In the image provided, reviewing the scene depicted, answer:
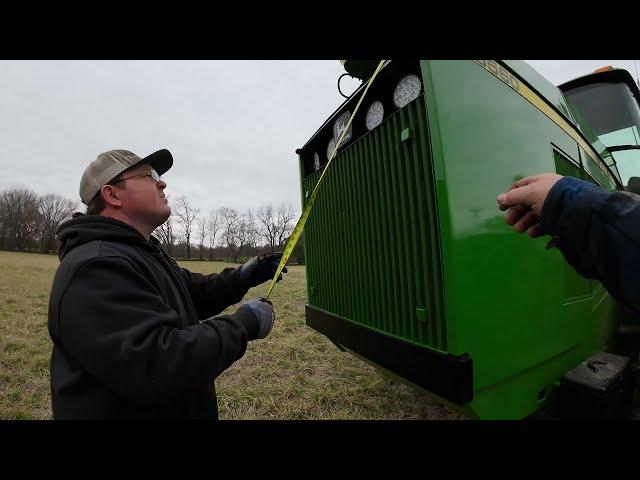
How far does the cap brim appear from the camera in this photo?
191 cm

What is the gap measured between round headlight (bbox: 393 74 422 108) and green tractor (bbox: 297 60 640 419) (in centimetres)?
1

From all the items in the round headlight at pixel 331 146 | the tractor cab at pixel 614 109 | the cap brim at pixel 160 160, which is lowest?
the cap brim at pixel 160 160

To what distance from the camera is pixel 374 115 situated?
2096mm

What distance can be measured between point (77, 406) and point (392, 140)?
6.53ft

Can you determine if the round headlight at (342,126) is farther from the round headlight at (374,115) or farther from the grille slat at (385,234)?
the round headlight at (374,115)

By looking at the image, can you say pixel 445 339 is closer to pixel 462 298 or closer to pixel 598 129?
pixel 462 298

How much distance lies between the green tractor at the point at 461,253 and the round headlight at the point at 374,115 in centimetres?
1

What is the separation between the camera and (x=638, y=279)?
2.95 feet

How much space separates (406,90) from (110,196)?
1.78 meters

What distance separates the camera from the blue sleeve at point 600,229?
896 millimetres

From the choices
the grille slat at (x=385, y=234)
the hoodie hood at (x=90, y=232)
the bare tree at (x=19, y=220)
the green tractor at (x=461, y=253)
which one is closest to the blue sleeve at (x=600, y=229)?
the green tractor at (x=461, y=253)

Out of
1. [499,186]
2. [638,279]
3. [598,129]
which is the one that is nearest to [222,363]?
[638,279]

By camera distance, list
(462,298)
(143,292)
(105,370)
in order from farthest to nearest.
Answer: (462,298), (143,292), (105,370)

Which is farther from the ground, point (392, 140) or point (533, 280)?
A: point (392, 140)
